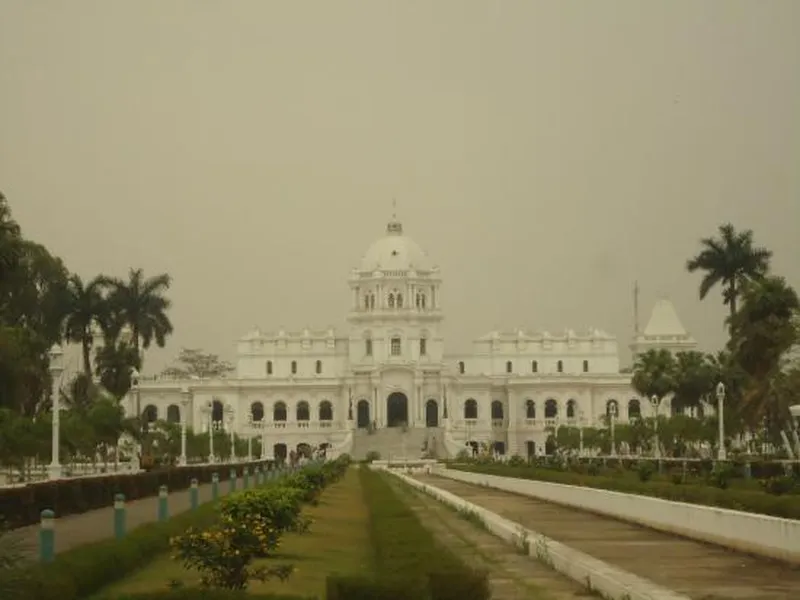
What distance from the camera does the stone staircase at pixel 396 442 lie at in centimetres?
12938

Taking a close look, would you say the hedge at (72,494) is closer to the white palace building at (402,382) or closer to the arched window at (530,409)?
the white palace building at (402,382)

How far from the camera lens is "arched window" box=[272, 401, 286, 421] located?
144 meters

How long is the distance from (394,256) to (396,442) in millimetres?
23886

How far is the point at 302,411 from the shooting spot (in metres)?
145

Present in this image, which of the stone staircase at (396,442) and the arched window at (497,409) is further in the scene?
the arched window at (497,409)

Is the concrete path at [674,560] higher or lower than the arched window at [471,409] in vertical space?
lower

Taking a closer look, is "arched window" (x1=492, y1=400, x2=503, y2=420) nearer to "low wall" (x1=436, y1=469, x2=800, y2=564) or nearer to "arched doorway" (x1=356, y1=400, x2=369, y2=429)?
"arched doorway" (x1=356, y1=400, x2=369, y2=429)

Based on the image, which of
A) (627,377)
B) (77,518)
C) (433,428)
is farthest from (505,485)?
(627,377)

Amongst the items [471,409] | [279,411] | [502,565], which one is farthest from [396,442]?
[502,565]

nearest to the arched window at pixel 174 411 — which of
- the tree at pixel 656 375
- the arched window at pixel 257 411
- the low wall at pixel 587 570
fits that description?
the arched window at pixel 257 411

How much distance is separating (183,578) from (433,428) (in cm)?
11840

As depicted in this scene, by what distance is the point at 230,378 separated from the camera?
14400 centimetres

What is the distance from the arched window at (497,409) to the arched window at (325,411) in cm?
1554

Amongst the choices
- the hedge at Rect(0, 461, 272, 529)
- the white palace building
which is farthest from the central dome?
the hedge at Rect(0, 461, 272, 529)
